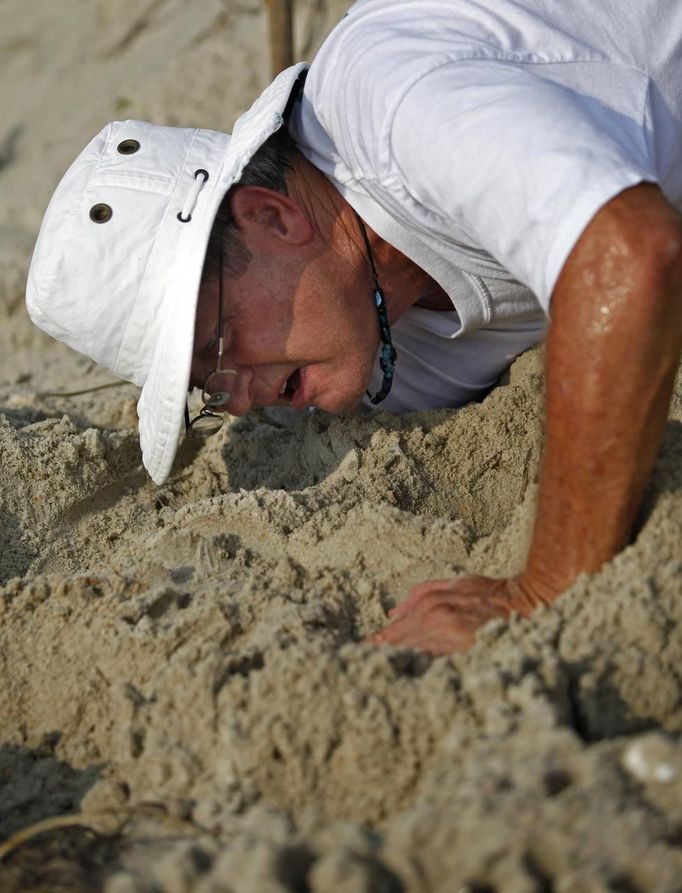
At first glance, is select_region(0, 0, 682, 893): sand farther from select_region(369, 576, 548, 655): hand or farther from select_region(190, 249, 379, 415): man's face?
select_region(190, 249, 379, 415): man's face

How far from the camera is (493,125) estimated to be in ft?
5.24

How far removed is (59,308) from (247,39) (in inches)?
129

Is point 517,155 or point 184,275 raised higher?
point 517,155

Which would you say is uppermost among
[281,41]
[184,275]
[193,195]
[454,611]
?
[193,195]

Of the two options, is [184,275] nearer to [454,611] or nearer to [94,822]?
[454,611]

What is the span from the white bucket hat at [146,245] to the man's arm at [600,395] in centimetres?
81

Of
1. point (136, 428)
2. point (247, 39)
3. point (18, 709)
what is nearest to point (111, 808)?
point (18, 709)

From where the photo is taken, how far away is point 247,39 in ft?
16.5

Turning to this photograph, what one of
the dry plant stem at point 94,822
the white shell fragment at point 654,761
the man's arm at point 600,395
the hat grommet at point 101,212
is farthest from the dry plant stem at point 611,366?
the hat grommet at point 101,212

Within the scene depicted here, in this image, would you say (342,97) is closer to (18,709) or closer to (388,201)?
(388,201)

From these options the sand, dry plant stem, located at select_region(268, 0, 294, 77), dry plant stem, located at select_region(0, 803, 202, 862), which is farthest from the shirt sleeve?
dry plant stem, located at select_region(268, 0, 294, 77)

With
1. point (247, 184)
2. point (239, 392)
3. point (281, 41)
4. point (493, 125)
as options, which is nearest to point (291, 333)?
point (239, 392)

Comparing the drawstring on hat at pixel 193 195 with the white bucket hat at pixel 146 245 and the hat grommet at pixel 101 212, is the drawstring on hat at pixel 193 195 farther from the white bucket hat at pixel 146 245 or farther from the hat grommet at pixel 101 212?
the hat grommet at pixel 101 212

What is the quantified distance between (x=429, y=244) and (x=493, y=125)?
52cm
